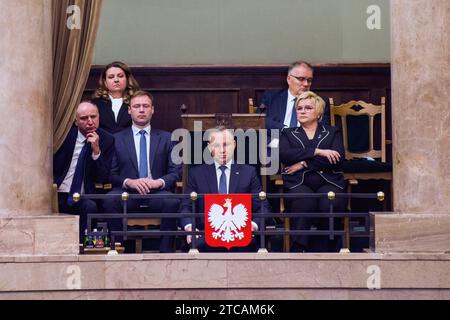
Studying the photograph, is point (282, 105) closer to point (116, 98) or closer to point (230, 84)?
point (230, 84)

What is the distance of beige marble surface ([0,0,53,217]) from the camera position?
16484mm

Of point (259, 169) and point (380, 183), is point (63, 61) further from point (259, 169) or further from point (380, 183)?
point (380, 183)

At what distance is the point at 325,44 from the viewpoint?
20.7 metres

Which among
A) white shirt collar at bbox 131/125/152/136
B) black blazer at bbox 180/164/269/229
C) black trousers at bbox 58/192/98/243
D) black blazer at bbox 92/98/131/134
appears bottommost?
black trousers at bbox 58/192/98/243

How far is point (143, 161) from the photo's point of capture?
58.7 feet

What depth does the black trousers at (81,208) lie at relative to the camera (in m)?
17.3

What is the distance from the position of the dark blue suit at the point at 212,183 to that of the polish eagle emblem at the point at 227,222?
0.36 m

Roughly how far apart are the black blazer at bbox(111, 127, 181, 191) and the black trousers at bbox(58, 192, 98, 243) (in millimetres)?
517

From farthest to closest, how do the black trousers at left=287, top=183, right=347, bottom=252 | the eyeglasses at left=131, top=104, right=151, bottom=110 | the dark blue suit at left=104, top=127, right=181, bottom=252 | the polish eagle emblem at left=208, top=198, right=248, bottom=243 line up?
the eyeglasses at left=131, top=104, right=151, bottom=110
the dark blue suit at left=104, top=127, right=181, bottom=252
the black trousers at left=287, top=183, right=347, bottom=252
the polish eagle emblem at left=208, top=198, right=248, bottom=243

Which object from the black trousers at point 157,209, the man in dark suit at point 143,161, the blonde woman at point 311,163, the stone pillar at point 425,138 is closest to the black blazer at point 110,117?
the man in dark suit at point 143,161

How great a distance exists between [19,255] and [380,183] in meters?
5.07

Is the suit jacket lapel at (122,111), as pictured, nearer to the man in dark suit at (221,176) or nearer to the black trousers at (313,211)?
the man in dark suit at (221,176)

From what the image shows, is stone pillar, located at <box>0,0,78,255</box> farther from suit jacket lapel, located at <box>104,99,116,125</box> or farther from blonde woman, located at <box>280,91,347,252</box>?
blonde woman, located at <box>280,91,347,252</box>

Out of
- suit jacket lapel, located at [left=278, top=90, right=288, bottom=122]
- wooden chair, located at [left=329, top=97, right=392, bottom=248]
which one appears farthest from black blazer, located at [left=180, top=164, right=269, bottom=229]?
wooden chair, located at [left=329, top=97, right=392, bottom=248]
